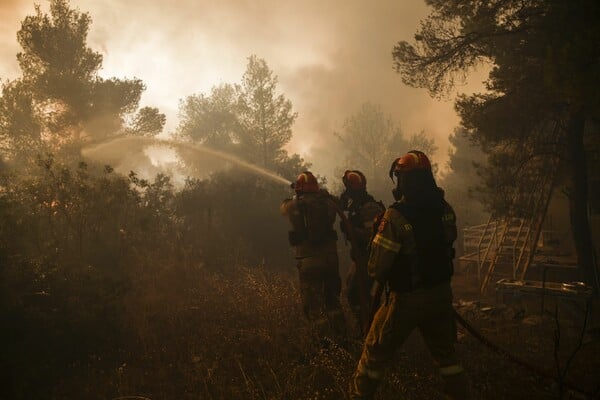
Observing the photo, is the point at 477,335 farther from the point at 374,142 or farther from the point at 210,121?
the point at 374,142

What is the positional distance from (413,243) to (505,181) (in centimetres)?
735

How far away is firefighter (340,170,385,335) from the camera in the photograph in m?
4.95

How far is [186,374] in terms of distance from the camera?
4.46 meters

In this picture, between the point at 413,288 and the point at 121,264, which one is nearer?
the point at 413,288

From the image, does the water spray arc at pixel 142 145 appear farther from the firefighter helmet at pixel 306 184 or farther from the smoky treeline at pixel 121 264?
the firefighter helmet at pixel 306 184

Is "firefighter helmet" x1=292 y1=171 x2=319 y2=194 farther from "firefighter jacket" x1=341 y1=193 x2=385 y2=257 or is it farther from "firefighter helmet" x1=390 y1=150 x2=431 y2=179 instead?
"firefighter helmet" x1=390 y1=150 x2=431 y2=179

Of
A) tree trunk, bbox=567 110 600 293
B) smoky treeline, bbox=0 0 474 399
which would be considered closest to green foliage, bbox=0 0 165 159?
smoky treeline, bbox=0 0 474 399

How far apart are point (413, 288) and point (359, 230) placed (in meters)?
2.24

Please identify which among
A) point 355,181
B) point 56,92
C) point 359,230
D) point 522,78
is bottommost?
point 359,230

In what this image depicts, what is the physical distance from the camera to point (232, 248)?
35.8ft

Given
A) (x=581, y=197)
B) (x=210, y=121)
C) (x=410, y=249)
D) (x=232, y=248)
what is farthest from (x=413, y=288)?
(x=210, y=121)

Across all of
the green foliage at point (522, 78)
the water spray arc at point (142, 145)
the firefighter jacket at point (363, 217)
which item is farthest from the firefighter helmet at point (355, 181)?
the water spray arc at point (142, 145)

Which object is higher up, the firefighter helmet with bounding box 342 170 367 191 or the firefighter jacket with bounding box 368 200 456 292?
the firefighter helmet with bounding box 342 170 367 191

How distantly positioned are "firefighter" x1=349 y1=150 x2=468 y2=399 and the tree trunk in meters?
7.33
